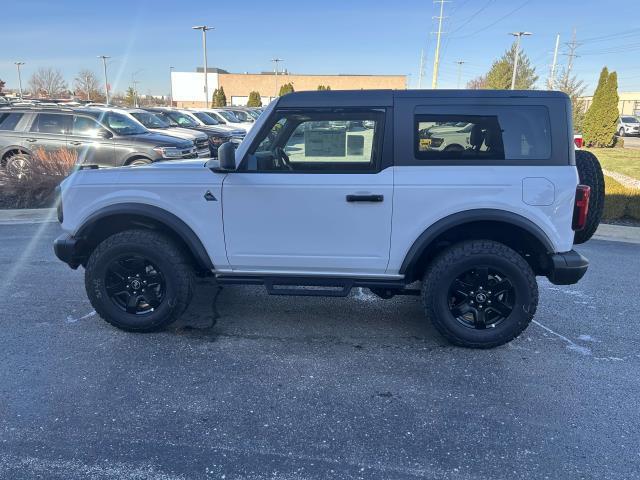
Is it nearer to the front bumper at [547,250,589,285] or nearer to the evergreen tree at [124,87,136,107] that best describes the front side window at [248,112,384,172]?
the front bumper at [547,250,589,285]

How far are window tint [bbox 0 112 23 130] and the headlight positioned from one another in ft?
10.0

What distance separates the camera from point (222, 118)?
75.5ft

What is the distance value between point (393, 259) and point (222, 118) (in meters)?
20.8

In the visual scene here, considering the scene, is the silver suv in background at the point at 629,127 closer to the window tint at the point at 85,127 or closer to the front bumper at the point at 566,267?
the window tint at the point at 85,127

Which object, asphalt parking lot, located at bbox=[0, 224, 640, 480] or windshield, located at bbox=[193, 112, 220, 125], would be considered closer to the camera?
asphalt parking lot, located at bbox=[0, 224, 640, 480]

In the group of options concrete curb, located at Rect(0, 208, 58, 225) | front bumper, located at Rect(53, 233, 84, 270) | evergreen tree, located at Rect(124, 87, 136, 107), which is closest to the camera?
front bumper, located at Rect(53, 233, 84, 270)

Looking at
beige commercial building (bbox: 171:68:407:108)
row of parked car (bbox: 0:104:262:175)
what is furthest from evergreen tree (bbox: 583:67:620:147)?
beige commercial building (bbox: 171:68:407:108)

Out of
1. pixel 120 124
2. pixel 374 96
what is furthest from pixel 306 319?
pixel 120 124

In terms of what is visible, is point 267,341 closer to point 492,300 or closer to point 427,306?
point 427,306

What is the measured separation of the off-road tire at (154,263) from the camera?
3834 mm

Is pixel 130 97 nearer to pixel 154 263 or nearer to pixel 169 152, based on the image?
pixel 169 152

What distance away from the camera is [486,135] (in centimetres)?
354

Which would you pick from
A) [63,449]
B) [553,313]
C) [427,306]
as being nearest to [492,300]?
[427,306]

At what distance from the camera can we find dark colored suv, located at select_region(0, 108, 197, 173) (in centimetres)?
1014
